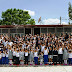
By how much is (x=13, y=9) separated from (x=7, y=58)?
3992 centimetres

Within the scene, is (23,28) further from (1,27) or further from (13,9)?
(13,9)

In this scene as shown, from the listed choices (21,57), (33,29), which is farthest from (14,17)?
(21,57)

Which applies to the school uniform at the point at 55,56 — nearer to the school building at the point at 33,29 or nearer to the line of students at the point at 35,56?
the line of students at the point at 35,56

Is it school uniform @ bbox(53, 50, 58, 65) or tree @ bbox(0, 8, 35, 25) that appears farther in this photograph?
tree @ bbox(0, 8, 35, 25)

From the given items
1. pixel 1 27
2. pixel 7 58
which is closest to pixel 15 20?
pixel 1 27

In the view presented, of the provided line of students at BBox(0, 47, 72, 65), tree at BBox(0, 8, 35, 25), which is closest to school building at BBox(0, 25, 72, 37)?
line of students at BBox(0, 47, 72, 65)

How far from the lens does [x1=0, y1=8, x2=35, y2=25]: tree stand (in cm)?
4684

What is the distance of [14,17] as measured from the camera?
1877 inches

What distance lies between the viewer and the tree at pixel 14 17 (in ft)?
154

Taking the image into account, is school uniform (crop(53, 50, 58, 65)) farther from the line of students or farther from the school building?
the school building

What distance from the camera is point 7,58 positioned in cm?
1127

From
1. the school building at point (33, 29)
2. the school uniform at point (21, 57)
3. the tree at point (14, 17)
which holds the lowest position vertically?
the school uniform at point (21, 57)

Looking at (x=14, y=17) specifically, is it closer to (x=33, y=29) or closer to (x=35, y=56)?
(x=33, y=29)

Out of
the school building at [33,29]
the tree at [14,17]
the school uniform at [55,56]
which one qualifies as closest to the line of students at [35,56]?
the school uniform at [55,56]
